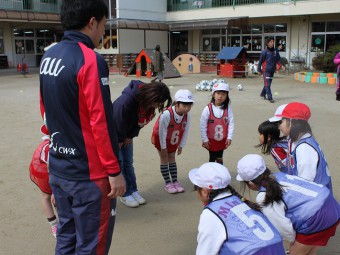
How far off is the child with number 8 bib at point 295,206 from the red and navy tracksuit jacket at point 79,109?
3.04 feet

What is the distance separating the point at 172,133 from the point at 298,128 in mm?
1632

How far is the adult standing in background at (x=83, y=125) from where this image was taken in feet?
6.06

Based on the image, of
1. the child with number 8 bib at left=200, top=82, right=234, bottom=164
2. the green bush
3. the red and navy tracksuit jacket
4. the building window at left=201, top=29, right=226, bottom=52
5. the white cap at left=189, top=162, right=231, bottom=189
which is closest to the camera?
the red and navy tracksuit jacket

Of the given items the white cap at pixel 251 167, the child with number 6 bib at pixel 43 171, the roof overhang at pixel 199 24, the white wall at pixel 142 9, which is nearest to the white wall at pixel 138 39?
the white wall at pixel 142 9

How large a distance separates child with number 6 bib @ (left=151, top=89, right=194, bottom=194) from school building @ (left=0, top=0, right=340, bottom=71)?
18.3m

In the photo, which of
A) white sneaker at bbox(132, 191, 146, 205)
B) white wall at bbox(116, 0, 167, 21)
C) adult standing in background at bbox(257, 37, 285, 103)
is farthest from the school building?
white sneaker at bbox(132, 191, 146, 205)

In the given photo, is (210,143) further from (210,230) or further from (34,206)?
(210,230)

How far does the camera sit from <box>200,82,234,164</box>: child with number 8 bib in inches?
171

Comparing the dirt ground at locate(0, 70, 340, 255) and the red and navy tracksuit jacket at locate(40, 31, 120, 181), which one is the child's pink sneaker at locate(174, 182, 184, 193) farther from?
the red and navy tracksuit jacket at locate(40, 31, 120, 181)

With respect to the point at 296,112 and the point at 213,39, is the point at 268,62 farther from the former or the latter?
the point at 213,39

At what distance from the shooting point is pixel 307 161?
100.0 inches

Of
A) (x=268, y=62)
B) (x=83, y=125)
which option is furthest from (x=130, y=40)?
(x=83, y=125)

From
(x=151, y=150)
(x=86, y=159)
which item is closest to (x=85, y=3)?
(x=86, y=159)

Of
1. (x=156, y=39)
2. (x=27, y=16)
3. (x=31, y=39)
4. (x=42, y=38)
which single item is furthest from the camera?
(x=42, y=38)
